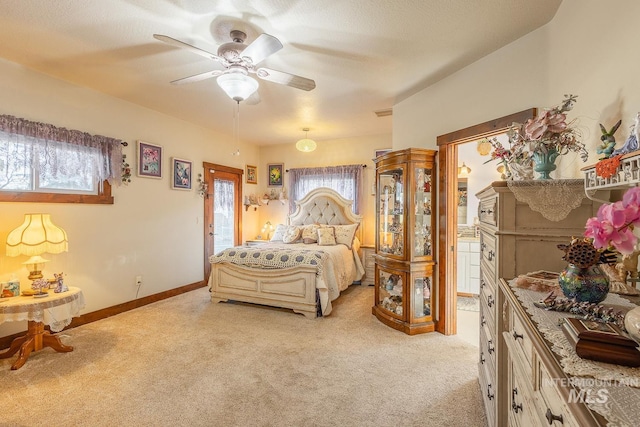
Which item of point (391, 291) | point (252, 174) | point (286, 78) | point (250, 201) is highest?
point (286, 78)

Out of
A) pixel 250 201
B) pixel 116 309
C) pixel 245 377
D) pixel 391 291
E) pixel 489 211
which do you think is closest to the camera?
pixel 489 211

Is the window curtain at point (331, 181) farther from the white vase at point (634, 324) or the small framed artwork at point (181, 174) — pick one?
the white vase at point (634, 324)

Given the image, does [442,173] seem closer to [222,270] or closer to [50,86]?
A: [222,270]

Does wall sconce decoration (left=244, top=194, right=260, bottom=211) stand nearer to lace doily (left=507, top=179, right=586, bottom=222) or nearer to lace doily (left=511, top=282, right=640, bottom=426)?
lace doily (left=507, top=179, right=586, bottom=222)

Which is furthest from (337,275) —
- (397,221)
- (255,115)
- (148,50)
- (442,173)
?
(148,50)

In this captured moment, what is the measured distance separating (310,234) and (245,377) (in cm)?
304

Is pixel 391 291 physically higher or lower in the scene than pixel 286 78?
lower

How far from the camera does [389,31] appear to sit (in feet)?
7.63

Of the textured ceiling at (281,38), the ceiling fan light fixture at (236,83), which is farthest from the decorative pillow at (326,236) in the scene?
the ceiling fan light fixture at (236,83)

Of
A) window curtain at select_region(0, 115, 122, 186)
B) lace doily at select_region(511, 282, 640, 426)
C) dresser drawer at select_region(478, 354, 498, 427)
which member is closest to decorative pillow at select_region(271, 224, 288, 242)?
window curtain at select_region(0, 115, 122, 186)

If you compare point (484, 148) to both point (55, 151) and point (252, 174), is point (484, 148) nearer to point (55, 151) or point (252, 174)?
point (252, 174)

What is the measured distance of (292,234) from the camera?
5.33 meters

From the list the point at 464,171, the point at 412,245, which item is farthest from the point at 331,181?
the point at 412,245

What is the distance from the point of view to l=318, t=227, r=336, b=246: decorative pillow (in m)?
4.96
